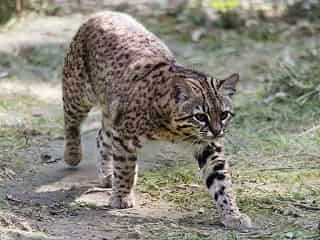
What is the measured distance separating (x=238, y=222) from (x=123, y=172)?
98 centimetres

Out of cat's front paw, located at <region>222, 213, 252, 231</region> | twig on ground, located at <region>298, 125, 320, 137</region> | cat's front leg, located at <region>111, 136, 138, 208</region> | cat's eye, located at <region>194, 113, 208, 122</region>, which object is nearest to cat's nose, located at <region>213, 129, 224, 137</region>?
→ cat's eye, located at <region>194, 113, 208, 122</region>

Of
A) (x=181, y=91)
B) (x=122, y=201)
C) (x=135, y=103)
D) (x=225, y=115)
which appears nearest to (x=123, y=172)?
(x=122, y=201)

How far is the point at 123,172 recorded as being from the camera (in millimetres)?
7184

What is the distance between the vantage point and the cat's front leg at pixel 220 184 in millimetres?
6750

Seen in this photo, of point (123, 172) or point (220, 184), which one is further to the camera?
point (123, 172)

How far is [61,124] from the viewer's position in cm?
969

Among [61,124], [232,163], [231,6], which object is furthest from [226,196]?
[231,6]

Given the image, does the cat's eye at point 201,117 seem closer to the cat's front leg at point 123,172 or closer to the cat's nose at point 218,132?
the cat's nose at point 218,132

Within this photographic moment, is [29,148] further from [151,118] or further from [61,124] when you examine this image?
[151,118]

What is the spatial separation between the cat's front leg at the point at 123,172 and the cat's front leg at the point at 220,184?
0.48 metres

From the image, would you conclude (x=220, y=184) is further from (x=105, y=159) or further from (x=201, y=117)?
(x=105, y=159)

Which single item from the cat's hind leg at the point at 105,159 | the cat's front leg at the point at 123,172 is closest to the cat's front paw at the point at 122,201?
the cat's front leg at the point at 123,172

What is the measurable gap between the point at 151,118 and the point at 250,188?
3.91ft

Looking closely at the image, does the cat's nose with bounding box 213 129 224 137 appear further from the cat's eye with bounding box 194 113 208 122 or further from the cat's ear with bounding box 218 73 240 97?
the cat's ear with bounding box 218 73 240 97
